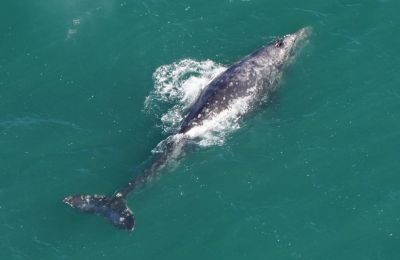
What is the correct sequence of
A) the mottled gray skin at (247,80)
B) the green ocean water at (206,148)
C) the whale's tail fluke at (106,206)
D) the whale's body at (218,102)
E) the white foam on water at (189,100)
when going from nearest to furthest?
the whale's tail fluke at (106,206) → the green ocean water at (206,148) → the whale's body at (218,102) → the white foam on water at (189,100) → the mottled gray skin at (247,80)

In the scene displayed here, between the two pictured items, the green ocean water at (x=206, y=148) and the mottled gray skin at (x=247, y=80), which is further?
the mottled gray skin at (x=247, y=80)

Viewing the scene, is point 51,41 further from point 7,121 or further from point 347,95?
point 347,95

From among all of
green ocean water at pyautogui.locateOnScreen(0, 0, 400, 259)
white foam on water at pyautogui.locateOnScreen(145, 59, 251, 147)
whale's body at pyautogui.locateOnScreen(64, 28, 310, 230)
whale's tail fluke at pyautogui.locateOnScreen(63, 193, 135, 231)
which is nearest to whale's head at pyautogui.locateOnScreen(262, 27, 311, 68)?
whale's body at pyautogui.locateOnScreen(64, 28, 310, 230)

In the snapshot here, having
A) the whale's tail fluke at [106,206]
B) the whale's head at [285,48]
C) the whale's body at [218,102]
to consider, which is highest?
the whale's head at [285,48]

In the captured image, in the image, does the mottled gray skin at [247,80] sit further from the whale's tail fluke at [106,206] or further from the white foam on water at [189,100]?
the whale's tail fluke at [106,206]

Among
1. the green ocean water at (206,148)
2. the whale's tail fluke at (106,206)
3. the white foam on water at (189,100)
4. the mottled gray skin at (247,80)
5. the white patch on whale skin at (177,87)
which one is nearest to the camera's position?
the whale's tail fluke at (106,206)

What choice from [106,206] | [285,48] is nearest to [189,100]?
[285,48]

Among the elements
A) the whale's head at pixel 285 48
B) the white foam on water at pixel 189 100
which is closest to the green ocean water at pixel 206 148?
the white foam on water at pixel 189 100
